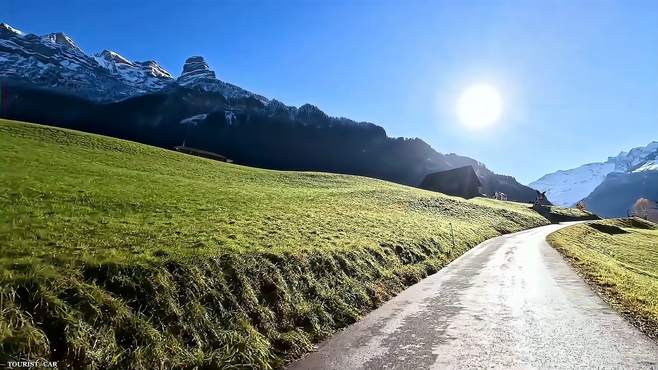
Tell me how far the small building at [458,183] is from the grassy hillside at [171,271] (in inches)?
3850

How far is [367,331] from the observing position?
13594mm

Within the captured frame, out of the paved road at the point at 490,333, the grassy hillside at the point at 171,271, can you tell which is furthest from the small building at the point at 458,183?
the paved road at the point at 490,333

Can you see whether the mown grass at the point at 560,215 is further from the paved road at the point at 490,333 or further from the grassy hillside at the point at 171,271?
the paved road at the point at 490,333

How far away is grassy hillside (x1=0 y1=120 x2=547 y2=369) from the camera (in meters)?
8.80

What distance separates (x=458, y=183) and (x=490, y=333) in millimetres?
118136

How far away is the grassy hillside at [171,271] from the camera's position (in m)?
8.80

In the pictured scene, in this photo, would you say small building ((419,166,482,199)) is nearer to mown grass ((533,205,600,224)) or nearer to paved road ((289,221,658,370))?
mown grass ((533,205,600,224))

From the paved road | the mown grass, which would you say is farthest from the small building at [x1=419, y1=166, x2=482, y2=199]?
the paved road

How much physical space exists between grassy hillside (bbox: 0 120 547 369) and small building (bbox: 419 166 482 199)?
9778 cm

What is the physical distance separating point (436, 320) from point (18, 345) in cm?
1282

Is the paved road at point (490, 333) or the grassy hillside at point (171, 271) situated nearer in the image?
the grassy hillside at point (171, 271)

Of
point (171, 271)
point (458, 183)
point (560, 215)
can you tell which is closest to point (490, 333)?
point (171, 271)

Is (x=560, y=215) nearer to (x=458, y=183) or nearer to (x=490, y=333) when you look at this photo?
(x=458, y=183)

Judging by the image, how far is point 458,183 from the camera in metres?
125
